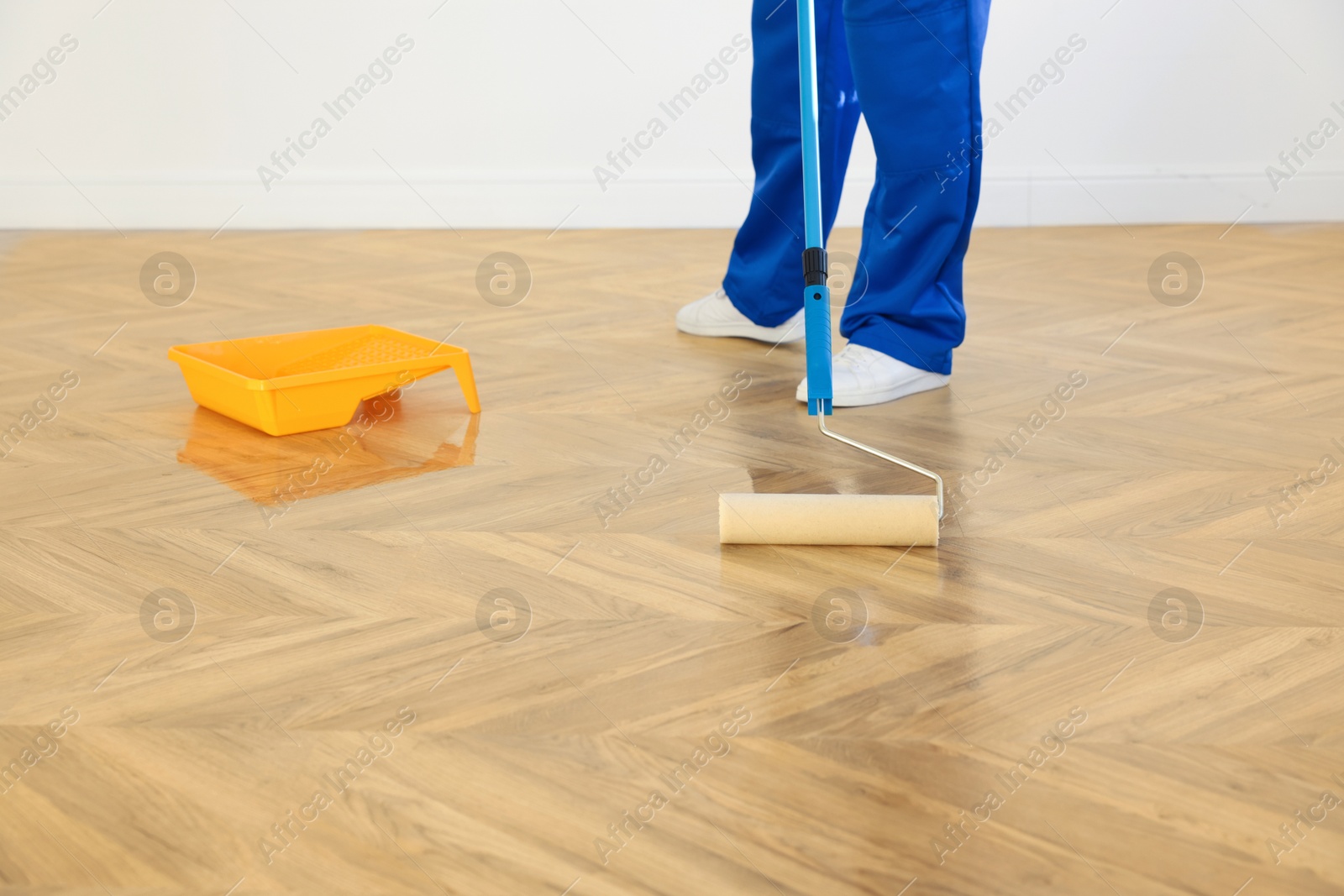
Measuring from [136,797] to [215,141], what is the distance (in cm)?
299

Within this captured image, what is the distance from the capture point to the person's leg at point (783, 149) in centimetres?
181

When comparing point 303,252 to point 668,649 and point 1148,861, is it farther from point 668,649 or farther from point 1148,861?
point 1148,861

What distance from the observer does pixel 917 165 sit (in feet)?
5.25

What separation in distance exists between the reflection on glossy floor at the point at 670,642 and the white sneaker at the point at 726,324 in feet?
0.45

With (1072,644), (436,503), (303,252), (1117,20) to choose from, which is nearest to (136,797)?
(436,503)

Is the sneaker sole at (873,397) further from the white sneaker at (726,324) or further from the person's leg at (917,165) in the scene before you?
the white sneaker at (726,324)

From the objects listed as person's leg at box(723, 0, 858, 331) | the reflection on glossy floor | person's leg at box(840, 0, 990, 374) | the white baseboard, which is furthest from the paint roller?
the white baseboard

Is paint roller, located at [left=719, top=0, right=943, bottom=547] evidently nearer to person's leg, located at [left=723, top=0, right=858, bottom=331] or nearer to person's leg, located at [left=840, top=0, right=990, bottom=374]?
person's leg, located at [left=840, top=0, right=990, bottom=374]

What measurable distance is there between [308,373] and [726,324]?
0.73 meters

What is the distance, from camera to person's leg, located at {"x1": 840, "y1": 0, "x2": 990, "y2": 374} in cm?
154

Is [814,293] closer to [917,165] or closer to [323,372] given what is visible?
[917,165]

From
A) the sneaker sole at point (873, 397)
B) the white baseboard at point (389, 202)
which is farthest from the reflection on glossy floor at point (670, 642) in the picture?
the white baseboard at point (389, 202)

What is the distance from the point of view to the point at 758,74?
1.88m

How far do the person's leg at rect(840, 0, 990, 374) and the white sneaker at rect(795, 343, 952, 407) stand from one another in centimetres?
1
